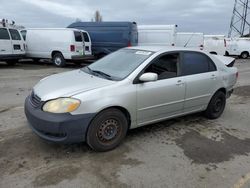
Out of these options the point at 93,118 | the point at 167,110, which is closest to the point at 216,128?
the point at 167,110

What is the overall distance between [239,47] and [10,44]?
21780mm

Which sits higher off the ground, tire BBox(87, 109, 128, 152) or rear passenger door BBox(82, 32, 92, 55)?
rear passenger door BBox(82, 32, 92, 55)

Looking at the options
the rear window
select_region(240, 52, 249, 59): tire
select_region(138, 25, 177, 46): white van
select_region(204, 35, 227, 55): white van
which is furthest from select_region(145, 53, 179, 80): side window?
select_region(240, 52, 249, 59): tire

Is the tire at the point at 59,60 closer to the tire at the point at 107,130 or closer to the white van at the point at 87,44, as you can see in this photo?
the white van at the point at 87,44

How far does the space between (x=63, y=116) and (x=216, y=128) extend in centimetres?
300

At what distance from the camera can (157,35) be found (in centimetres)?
1619

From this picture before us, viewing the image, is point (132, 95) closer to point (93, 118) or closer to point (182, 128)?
point (93, 118)

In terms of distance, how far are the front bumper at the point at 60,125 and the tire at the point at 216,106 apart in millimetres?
2804

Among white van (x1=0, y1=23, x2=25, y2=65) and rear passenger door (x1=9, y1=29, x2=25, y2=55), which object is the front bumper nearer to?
white van (x1=0, y1=23, x2=25, y2=65)

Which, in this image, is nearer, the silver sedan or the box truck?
the silver sedan

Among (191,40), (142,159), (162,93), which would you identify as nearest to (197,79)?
(162,93)

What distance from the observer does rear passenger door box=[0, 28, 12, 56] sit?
11614 mm

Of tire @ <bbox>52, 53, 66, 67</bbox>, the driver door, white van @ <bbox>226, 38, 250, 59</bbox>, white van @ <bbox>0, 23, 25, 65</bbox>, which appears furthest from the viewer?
white van @ <bbox>226, 38, 250, 59</bbox>

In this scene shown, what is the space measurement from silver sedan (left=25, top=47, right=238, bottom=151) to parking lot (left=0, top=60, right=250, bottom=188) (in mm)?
293
